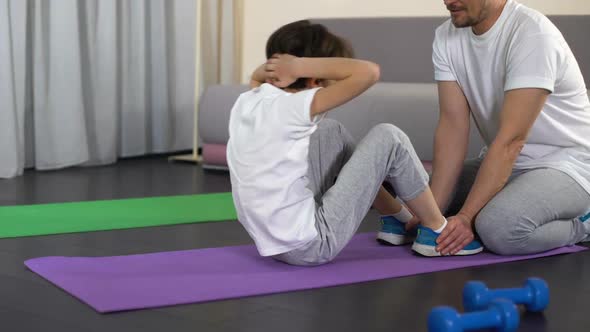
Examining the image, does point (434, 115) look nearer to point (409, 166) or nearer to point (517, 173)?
point (517, 173)

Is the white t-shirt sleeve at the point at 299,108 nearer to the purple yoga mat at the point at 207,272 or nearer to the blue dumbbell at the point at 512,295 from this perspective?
the purple yoga mat at the point at 207,272

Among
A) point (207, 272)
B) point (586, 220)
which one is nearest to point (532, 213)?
point (586, 220)

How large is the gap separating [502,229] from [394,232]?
28 cm

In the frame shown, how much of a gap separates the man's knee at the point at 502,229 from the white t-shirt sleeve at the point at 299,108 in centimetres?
60

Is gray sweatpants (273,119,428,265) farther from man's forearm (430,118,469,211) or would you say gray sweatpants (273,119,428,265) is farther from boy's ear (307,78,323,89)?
man's forearm (430,118,469,211)

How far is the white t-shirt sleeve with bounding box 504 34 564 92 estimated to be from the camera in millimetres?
2125

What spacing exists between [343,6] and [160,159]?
1.32 meters

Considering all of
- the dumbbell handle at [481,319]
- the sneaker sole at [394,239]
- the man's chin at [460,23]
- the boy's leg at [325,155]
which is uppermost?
the man's chin at [460,23]

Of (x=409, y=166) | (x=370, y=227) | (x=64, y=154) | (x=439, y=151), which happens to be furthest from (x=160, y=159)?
(x=409, y=166)

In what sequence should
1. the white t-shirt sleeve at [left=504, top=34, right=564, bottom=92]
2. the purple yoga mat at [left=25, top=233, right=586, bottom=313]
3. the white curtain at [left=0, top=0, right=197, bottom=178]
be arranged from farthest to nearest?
the white curtain at [left=0, top=0, right=197, bottom=178] → the white t-shirt sleeve at [left=504, top=34, right=564, bottom=92] → the purple yoga mat at [left=25, top=233, right=586, bottom=313]

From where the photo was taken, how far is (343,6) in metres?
4.80

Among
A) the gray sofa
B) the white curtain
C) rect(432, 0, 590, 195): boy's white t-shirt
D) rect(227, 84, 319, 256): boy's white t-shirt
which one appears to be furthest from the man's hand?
the white curtain

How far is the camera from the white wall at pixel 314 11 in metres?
4.25

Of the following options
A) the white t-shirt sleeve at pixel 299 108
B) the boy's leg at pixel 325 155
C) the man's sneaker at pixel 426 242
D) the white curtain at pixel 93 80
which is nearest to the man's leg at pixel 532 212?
the man's sneaker at pixel 426 242
